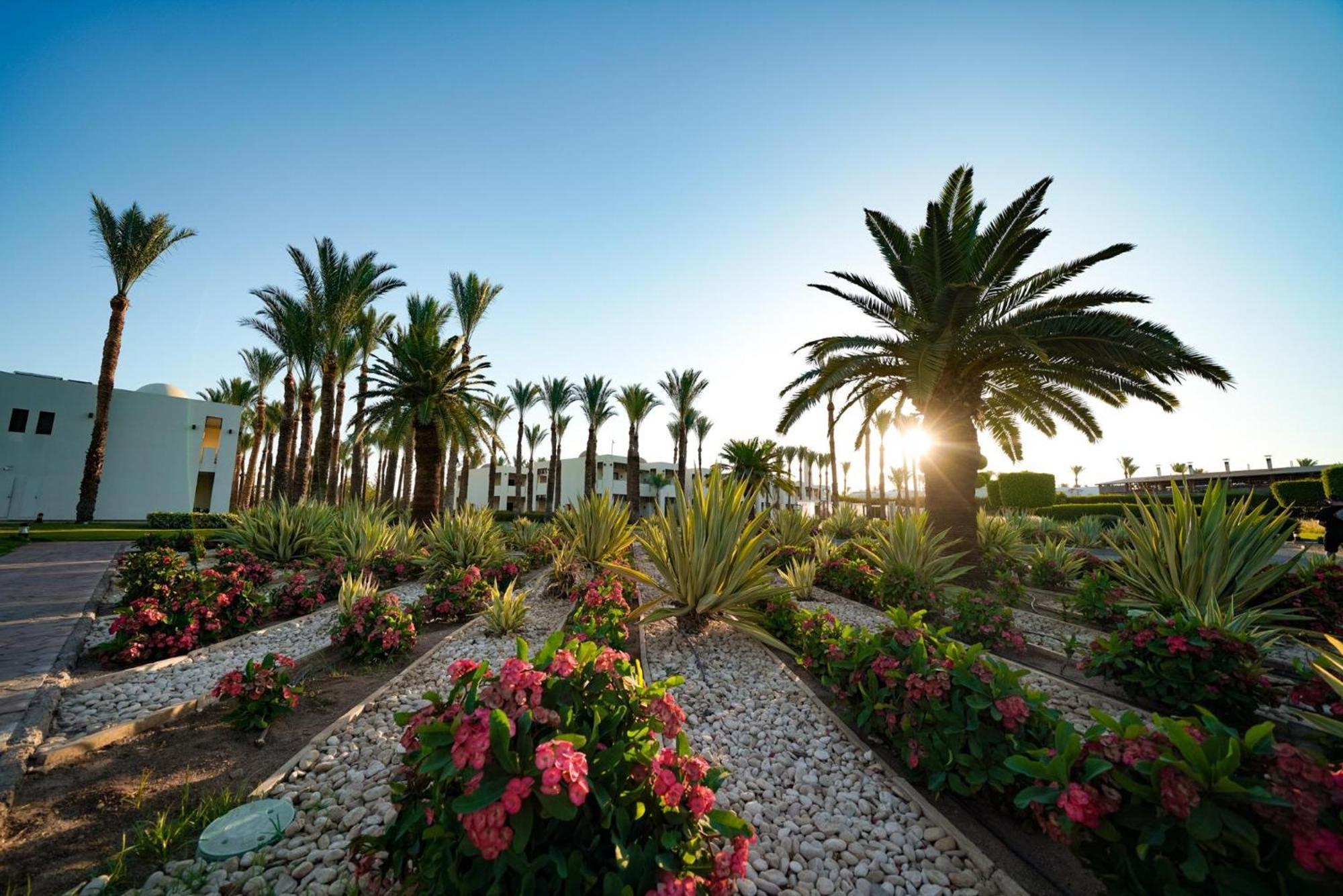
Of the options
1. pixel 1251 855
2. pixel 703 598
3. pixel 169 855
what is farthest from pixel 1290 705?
pixel 169 855

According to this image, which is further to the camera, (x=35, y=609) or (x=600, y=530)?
(x=600, y=530)

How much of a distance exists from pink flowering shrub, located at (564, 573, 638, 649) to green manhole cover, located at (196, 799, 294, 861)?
1.83m

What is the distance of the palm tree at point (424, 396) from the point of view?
15.4 metres

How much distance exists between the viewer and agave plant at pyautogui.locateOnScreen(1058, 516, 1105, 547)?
44.3ft

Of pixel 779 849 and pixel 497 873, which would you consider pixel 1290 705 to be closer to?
pixel 779 849

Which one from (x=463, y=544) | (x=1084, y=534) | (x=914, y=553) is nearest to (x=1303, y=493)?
(x=1084, y=534)

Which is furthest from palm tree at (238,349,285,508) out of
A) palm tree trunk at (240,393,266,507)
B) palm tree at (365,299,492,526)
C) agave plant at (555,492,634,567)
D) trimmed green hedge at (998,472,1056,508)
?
Result: trimmed green hedge at (998,472,1056,508)

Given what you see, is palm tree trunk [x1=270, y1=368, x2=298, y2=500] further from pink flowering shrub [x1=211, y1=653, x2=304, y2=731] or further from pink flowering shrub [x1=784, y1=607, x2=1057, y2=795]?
pink flowering shrub [x1=784, y1=607, x2=1057, y2=795]

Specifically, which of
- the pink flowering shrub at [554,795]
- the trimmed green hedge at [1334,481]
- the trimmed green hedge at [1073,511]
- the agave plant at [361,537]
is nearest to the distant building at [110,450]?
the agave plant at [361,537]

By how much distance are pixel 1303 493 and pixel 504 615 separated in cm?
2622

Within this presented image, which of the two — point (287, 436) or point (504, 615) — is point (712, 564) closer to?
point (504, 615)

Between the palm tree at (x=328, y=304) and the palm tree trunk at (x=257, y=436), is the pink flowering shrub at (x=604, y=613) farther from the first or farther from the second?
the palm tree trunk at (x=257, y=436)

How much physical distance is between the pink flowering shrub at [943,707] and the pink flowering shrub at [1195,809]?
67 centimetres

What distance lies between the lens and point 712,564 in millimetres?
5875
